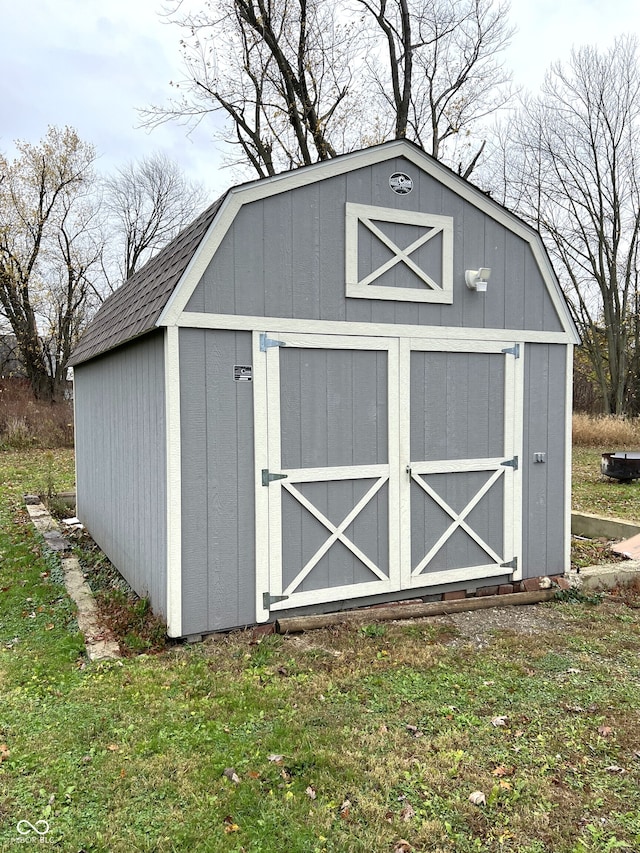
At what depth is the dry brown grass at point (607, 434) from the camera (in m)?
16.7

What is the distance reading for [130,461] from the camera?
5.62m

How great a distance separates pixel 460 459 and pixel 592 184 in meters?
20.8

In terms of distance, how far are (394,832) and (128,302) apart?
5.44 meters

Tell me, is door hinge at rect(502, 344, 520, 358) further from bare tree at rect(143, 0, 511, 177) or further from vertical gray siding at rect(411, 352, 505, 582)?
bare tree at rect(143, 0, 511, 177)

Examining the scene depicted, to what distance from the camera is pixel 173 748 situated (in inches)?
124

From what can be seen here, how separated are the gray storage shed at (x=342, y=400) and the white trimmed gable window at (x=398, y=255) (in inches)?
0.7

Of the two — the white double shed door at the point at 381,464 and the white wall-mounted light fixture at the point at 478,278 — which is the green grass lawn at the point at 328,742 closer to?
the white double shed door at the point at 381,464

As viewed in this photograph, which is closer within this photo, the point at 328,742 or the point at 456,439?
the point at 328,742

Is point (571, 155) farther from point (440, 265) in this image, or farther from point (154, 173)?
point (440, 265)

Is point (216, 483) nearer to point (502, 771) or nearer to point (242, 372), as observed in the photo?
point (242, 372)

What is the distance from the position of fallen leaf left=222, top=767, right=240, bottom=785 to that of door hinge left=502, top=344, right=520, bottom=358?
4035mm

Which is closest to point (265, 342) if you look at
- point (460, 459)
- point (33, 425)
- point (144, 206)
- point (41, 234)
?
point (460, 459)

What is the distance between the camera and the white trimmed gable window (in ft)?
16.2

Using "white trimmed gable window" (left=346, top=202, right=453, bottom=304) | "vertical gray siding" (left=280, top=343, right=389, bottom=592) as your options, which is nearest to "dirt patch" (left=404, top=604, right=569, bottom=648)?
"vertical gray siding" (left=280, top=343, right=389, bottom=592)
